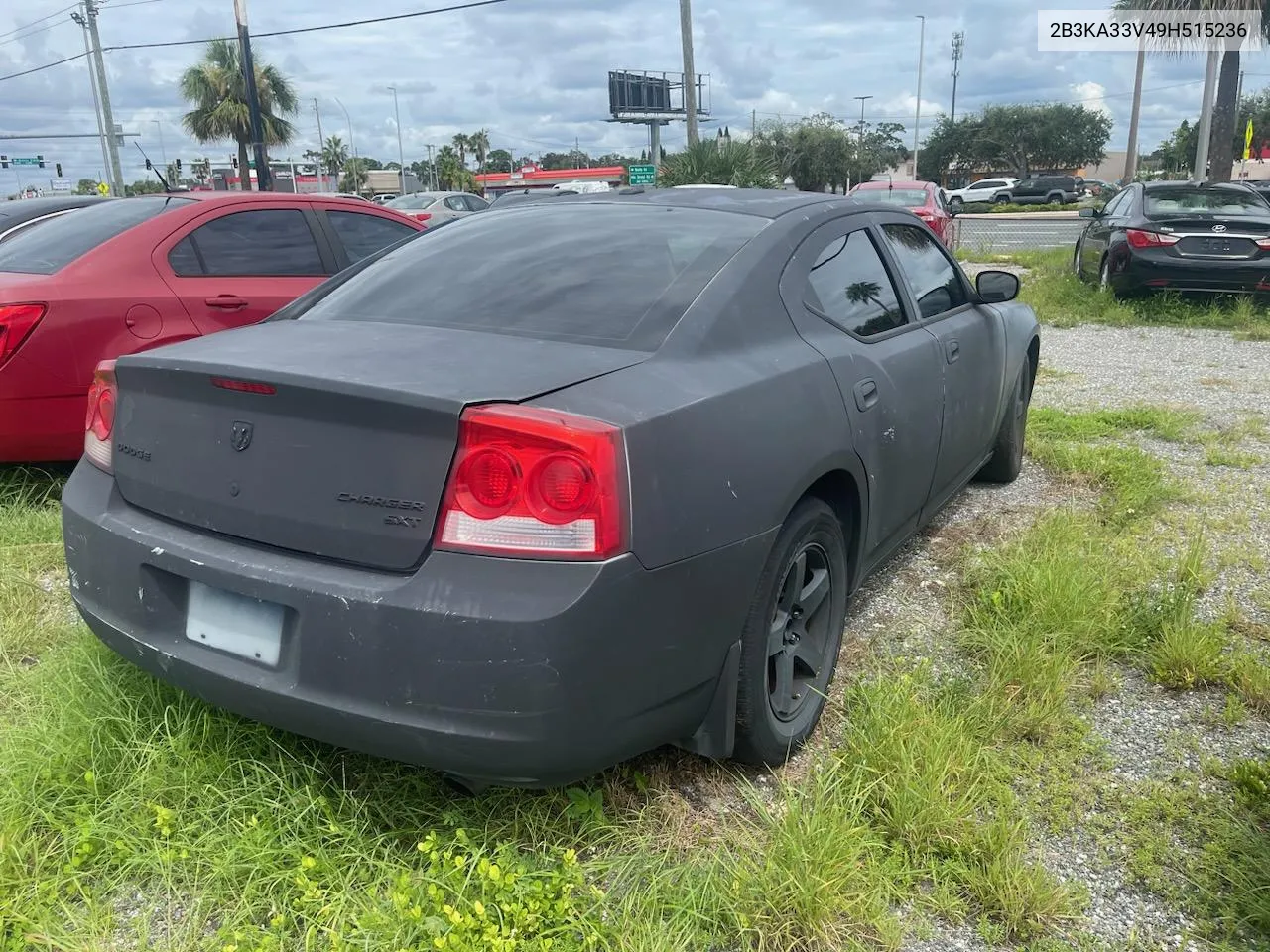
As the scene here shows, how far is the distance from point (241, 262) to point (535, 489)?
397 centimetres

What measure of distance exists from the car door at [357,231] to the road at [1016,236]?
48.3 feet

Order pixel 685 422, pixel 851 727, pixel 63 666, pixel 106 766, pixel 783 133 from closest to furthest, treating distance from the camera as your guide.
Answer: pixel 685 422, pixel 106 766, pixel 851 727, pixel 63 666, pixel 783 133

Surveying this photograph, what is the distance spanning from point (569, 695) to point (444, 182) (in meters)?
96.1

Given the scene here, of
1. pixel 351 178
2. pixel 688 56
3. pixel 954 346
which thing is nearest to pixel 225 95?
pixel 688 56

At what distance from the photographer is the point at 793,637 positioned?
2.67 metres

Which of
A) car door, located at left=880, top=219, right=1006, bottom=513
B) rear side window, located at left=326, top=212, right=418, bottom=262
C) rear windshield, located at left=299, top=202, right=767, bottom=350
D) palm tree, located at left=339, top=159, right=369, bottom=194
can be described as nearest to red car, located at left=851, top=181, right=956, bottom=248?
rear side window, located at left=326, top=212, right=418, bottom=262

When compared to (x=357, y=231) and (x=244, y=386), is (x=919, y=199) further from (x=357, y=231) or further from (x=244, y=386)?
(x=244, y=386)

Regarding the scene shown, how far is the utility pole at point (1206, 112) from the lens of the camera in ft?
62.4

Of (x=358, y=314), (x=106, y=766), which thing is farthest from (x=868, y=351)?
(x=106, y=766)

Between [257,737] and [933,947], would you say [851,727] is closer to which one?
[933,947]

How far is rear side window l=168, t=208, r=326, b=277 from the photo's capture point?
502 centimetres

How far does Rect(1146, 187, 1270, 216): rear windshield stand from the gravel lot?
3.07m

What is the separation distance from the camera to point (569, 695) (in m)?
1.92

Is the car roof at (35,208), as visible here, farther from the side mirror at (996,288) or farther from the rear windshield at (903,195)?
the rear windshield at (903,195)
